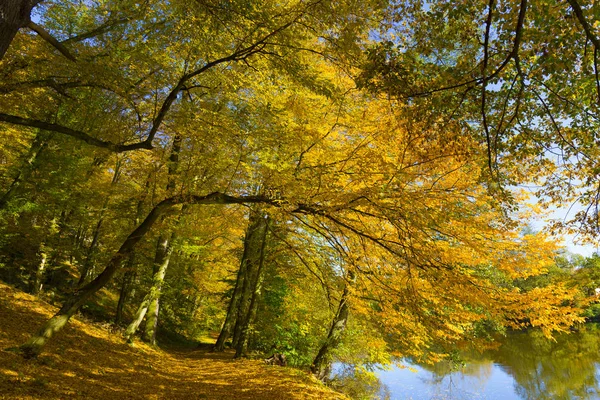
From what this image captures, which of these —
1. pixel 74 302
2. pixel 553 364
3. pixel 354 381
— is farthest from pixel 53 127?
pixel 553 364

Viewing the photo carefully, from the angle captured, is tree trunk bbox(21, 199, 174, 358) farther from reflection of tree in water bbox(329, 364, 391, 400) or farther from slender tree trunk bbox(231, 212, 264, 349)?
reflection of tree in water bbox(329, 364, 391, 400)

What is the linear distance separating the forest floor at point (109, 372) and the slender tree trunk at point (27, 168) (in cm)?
249

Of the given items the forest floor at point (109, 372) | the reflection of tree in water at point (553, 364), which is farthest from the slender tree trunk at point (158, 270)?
the reflection of tree in water at point (553, 364)

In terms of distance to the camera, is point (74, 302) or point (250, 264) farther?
point (250, 264)

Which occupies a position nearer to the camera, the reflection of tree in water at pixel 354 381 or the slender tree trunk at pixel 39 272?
the reflection of tree in water at pixel 354 381

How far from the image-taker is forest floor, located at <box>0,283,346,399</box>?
4.73 metres

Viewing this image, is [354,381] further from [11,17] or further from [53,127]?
[11,17]

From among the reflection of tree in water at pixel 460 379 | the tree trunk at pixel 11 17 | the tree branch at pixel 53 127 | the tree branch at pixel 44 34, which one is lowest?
the reflection of tree in water at pixel 460 379

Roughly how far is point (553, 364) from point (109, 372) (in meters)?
21.8

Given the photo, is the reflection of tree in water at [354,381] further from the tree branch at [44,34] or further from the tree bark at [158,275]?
the tree branch at [44,34]

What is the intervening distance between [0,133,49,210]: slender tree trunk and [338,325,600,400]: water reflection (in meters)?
10.3

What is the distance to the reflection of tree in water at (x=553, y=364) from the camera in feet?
45.6

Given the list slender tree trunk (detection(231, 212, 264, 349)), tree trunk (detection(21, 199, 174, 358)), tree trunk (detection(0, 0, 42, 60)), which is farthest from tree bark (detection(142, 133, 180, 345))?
tree trunk (detection(0, 0, 42, 60))

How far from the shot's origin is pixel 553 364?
18.1 m
